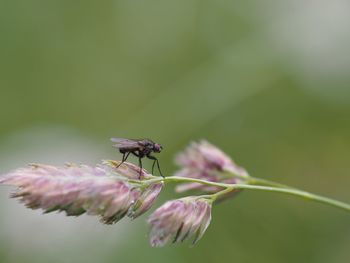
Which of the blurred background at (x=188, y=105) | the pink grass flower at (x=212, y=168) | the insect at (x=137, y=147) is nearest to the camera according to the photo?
the insect at (x=137, y=147)

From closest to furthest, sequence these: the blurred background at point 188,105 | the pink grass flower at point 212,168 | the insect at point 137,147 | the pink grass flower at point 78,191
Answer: the pink grass flower at point 78,191, the insect at point 137,147, the pink grass flower at point 212,168, the blurred background at point 188,105

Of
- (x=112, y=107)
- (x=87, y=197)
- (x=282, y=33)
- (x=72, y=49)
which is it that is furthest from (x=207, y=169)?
(x=72, y=49)

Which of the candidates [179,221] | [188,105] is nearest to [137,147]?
[179,221]

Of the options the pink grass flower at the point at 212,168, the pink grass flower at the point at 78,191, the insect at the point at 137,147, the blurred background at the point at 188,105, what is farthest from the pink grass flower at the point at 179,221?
the blurred background at the point at 188,105

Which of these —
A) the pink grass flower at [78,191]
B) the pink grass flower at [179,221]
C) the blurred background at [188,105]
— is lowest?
the pink grass flower at [179,221]

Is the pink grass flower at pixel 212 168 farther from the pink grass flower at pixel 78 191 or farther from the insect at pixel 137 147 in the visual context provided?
the pink grass flower at pixel 78 191

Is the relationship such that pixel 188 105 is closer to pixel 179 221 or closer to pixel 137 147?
pixel 137 147
